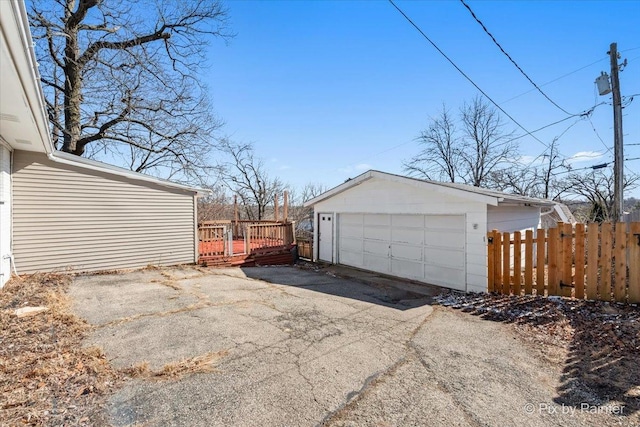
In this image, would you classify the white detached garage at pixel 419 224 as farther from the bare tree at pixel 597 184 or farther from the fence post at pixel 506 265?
the bare tree at pixel 597 184

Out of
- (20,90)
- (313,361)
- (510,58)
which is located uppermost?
(510,58)

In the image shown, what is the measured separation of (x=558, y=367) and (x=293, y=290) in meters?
4.90

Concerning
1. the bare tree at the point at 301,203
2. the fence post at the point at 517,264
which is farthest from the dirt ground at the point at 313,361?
the bare tree at the point at 301,203

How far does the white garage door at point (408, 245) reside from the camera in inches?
285

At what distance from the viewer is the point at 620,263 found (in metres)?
4.98

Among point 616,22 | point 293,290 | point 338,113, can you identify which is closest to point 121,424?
point 293,290

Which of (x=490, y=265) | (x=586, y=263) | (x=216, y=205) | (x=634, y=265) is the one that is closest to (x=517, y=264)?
(x=490, y=265)

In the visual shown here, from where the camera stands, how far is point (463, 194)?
6730mm

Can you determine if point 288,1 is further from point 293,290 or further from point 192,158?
point 192,158

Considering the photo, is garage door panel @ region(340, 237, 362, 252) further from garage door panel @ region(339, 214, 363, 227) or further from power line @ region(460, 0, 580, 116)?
power line @ region(460, 0, 580, 116)

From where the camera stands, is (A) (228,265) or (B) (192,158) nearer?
(A) (228,265)

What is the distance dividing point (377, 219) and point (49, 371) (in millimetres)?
7852

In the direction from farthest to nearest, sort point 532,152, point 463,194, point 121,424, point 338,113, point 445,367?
point 532,152
point 338,113
point 463,194
point 445,367
point 121,424

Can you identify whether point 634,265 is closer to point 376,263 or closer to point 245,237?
point 376,263
